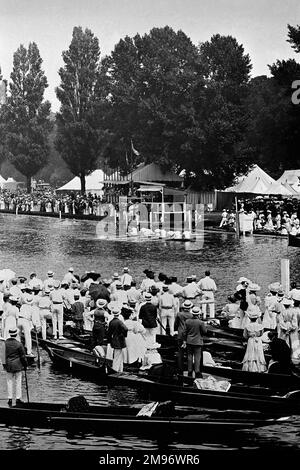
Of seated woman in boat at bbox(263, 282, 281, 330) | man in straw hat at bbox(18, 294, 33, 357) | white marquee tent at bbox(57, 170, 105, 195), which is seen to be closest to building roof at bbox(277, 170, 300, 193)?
white marquee tent at bbox(57, 170, 105, 195)

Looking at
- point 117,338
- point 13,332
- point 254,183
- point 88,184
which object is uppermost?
point 88,184

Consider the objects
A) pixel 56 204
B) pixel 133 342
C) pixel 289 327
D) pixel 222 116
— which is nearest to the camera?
pixel 133 342

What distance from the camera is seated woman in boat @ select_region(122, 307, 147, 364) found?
2702 centimetres

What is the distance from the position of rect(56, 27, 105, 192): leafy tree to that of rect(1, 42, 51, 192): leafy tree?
49.1 feet

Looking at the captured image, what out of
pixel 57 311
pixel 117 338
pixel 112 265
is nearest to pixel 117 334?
pixel 117 338

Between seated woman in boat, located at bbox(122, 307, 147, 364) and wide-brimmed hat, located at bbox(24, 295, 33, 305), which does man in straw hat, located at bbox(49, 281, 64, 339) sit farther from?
seated woman in boat, located at bbox(122, 307, 147, 364)

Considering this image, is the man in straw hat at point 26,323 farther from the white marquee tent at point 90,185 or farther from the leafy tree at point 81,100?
the white marquee tent at point 90,185

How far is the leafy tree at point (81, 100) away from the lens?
108938 mm

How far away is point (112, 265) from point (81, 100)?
59.0 metres

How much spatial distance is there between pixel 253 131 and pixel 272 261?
56.7m

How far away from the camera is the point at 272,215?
235 feet

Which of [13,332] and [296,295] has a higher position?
[296,295]

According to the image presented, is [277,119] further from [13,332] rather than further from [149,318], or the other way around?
[13,332]
